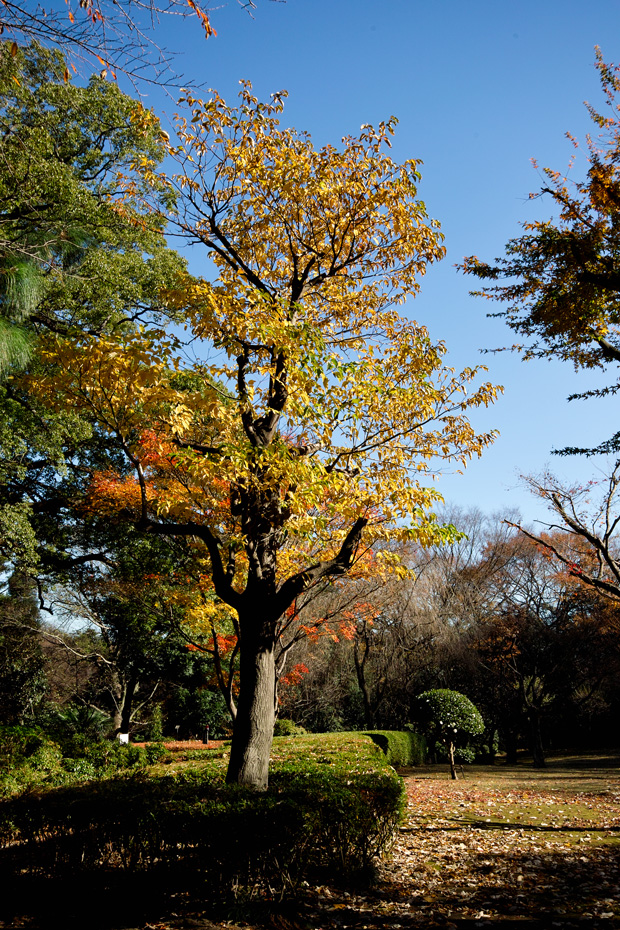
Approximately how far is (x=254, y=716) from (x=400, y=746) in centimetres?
1282

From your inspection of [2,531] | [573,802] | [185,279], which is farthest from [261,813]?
[2,531]

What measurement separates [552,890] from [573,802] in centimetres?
553

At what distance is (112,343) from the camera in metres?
4.95

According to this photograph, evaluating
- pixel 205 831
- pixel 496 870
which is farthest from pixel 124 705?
pixel 205 831

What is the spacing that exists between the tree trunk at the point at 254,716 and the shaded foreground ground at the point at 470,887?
127 cm

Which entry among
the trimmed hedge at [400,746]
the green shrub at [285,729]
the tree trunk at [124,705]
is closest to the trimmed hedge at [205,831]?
the trimmed hedge at [400,746]

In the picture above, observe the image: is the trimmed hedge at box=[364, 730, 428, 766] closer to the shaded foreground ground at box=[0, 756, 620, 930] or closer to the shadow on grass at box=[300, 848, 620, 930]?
the shaded foreground ground at box=[0, 756, 620, 930]

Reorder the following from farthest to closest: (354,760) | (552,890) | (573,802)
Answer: (354,760) < (573,802) < (552,890)

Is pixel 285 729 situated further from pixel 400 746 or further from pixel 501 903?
pixel 501 903

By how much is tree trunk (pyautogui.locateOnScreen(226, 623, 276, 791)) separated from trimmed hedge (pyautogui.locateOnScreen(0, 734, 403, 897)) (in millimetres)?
484

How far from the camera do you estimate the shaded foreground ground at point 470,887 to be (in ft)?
11.6

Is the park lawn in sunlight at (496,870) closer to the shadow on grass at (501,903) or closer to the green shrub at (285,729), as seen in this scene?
the shadow on grass at (501,903)

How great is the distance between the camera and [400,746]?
16.2 metres

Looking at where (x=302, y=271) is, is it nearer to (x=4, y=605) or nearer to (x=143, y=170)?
(x=143, y=170)
